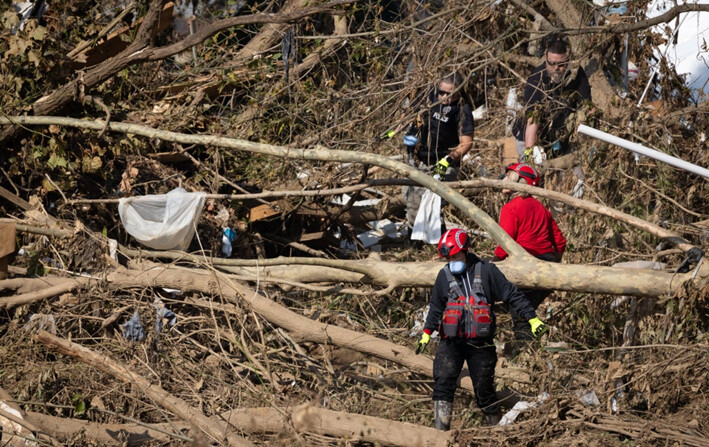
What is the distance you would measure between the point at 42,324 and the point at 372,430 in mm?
2536

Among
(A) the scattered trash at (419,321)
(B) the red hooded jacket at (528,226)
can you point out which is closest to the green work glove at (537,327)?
(B) the red hooded jacket at (528,226)

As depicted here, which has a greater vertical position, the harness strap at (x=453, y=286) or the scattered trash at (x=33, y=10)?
the scattered trash at (x=33, y=10)

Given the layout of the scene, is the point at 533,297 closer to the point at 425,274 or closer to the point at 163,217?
the point at 425,274

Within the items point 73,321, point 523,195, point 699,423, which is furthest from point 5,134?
point 699,423

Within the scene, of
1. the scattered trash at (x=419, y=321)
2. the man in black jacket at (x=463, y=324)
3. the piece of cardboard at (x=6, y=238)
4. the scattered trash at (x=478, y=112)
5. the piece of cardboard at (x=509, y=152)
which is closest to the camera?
the man in black jacket at (x=463, y=324)

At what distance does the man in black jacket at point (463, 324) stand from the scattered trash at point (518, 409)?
0.16 metres

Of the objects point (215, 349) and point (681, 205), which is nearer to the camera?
point (215, 349)

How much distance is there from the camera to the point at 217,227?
6918 mm

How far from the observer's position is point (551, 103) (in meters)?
7.32

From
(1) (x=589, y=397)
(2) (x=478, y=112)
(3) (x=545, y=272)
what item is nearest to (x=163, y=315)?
(3) (x=545, y=272)

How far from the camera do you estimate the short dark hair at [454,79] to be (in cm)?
699

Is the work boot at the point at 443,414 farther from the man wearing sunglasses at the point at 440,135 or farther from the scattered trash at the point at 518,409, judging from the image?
the man wearing sunglasses at the point at 440,135

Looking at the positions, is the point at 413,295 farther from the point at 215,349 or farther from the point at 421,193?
the point at 215,349

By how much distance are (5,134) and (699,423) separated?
5.35 meters
